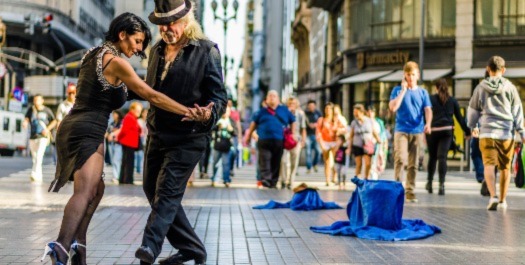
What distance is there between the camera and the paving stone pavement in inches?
318

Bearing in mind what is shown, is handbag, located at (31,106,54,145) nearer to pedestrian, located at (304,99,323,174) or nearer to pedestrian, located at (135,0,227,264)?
pedestrian, located at (304,99,323,174)

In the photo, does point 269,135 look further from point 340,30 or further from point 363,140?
point 340,30

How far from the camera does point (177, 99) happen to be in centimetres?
683

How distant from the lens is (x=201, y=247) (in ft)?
23.9

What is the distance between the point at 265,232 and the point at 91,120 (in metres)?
3.62

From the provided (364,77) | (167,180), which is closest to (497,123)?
(167,180)

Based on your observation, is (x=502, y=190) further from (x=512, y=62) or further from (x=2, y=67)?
(x=512, y=62)

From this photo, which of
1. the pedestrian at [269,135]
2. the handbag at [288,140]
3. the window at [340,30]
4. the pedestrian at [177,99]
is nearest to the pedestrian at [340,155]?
the handbag at [288,140]

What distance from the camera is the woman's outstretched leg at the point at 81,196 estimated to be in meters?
6.60

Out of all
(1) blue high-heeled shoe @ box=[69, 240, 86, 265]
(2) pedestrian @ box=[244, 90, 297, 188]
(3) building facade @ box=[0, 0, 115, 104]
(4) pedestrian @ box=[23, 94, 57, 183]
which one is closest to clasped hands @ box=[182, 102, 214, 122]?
(1) blue high-heeled shoe @ box=[69, 240, 86, 265]

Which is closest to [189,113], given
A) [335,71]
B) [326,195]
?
[326,195]

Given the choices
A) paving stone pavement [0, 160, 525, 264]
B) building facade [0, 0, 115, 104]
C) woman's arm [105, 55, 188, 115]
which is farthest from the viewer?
building facade [0, 0, 115, 104]

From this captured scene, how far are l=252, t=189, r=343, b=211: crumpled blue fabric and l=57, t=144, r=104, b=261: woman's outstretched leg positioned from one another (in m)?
6.42

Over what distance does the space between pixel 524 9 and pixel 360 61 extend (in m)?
8.22
